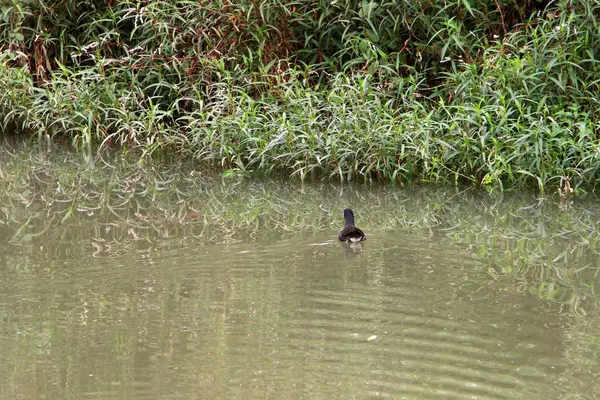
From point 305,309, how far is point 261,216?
101 inches

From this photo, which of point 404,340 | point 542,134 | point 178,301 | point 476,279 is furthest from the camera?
point 542,134

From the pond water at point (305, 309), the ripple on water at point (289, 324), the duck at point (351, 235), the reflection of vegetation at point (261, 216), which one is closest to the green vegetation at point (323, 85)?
the reflection of vegetation at point (261, 216)

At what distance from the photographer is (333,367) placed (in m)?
4.84

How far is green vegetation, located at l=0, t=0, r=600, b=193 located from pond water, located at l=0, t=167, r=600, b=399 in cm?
110

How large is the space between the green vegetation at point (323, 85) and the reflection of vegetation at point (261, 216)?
1.22 ft

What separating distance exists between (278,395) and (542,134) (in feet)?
17.8

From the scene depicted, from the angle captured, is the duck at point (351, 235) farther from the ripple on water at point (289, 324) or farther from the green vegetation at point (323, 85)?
the green vegetation at point (323, 85)

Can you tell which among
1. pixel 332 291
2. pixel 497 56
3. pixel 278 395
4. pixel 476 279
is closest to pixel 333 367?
Result: pixel 278 395

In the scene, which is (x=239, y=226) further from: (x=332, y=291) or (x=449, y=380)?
(x=449, y=380)

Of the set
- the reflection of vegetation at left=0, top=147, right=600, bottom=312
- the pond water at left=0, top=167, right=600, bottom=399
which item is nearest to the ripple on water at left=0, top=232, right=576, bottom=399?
the pond water at left=0, top=167, right=600, bottom=399

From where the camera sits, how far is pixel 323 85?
35.7ft

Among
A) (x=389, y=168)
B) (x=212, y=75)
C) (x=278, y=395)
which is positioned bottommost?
(x=278, y=395)

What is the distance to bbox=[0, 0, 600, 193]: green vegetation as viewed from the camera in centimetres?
933

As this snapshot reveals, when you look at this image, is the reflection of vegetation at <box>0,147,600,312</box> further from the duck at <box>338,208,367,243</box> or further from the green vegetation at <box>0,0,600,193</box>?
the duck at <box>338,208,367,243</box>
